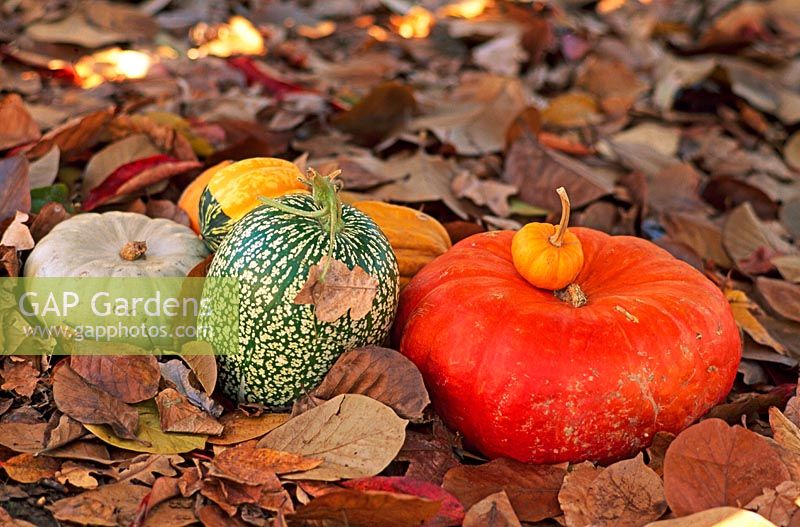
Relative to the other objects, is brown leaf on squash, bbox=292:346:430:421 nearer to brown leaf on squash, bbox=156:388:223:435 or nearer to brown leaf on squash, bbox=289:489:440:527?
brown leaf on squash, bbox=156:388:223:435

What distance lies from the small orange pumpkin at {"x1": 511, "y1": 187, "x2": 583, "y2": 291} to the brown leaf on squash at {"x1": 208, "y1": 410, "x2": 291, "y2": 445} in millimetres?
717

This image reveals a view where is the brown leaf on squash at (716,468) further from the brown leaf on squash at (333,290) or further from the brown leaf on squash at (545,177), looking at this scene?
the brown leaf on squash at (545,177)

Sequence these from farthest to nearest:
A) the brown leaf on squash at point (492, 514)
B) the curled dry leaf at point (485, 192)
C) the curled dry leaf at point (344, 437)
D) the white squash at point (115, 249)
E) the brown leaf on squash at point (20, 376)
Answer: the curled dry leaf at point (485, 192)
the white squash at point (115, 249)
the brown leaf on squash at point (20, 376)
the curled dry leaf at point (344, 437)
the brown leaf on squash at point (492, 514)

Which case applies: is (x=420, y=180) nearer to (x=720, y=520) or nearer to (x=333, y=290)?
(x=333, y=290)

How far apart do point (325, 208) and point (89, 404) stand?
74 cm

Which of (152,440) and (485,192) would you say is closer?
(152,440)

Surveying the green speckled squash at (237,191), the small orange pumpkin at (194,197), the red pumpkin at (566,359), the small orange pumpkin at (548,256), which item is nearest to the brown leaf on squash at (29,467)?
the green speckled squash at (237,191)

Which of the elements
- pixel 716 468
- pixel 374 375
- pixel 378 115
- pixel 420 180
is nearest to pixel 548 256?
pixel 374 375

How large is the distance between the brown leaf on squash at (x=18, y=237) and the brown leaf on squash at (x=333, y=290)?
0.93m

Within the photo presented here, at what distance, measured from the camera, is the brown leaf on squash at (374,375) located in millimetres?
2158

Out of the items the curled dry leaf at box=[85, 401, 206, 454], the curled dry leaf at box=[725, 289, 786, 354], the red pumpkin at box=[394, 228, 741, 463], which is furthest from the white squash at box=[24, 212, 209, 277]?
the curled dry leaf at box=[725, 289, 786, 354]

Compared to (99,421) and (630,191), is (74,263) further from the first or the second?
(630,191)

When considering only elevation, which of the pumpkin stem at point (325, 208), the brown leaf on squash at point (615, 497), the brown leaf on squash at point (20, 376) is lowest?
the brown leaf on squash at point (615, 497)

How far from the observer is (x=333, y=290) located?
210cm
